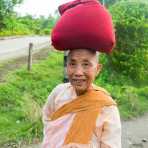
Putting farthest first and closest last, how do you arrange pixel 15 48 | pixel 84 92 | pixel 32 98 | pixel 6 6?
pixel 6 6
pixel 15 48
pixel 32 98
pixel 84 92

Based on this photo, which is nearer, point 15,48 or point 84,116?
point 84,116

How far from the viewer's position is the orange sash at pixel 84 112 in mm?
2227

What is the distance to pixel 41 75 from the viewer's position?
10.3m

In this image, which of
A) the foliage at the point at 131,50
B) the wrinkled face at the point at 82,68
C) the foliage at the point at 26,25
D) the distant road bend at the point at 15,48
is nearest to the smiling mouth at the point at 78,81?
the wrinkled face at the point at 82,68

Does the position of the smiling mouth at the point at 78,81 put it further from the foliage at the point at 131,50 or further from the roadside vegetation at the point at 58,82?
the foliage at the point at 131,50

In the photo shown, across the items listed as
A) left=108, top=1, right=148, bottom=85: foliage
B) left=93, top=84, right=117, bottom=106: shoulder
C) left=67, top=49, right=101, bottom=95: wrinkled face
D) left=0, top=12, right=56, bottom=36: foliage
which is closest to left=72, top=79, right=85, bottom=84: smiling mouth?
left=67, top=49, right=101, bottom=95: wrinkled face

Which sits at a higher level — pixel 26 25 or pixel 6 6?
pixel 6 6

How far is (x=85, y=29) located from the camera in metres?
2.24

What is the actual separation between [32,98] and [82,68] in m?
5.44

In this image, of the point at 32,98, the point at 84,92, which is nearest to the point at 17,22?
the point at 32,98

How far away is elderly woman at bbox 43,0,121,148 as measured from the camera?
223 cm

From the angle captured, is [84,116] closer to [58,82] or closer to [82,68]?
[82,68]

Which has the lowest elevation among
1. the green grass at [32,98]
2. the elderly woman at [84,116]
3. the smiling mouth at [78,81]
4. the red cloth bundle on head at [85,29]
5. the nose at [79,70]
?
the green grass at [32,98]

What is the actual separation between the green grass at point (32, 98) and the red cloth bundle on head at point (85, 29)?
141 inches
